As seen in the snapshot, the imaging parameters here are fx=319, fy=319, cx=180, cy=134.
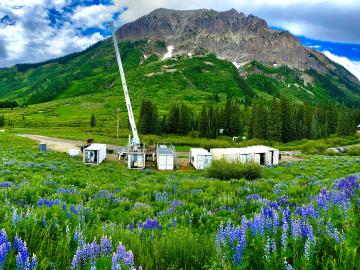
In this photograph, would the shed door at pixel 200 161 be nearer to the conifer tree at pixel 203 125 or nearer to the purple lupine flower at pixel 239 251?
the purple lupine flower at pixel 239 251

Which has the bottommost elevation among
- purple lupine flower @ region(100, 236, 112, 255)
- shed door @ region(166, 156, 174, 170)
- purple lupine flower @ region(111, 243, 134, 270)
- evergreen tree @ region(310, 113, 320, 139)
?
shed door @ region(166, 156, 174, 170)

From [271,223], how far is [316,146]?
3836 inches

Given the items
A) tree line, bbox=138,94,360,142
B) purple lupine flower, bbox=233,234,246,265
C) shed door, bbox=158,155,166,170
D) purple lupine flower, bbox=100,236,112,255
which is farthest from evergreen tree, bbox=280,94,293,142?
purple lupine flower, bbox=100,236,112,255

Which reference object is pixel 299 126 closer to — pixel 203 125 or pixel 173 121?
pixel 203 125

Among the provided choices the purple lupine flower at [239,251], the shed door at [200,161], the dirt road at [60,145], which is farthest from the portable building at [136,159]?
the purple lupine flower at [239,251]

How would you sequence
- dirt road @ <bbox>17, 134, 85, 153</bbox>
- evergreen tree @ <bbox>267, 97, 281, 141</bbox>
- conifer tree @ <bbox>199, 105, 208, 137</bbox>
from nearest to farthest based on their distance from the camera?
dirt road @ <bbox>17, 134, 85, 153</bbox>, evergreen tree @ <bbox>267, 97, 281, 141</bbox>, conifer tree @ <bbox>199, 105, 208, 137</bbox>

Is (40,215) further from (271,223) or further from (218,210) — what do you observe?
(218,210)

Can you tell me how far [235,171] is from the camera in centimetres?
3544

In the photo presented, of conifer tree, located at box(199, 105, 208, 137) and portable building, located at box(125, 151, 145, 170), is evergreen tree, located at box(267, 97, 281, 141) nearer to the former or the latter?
conifer tree, located at box(199, 105, 208, 137)

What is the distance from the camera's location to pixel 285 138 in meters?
110

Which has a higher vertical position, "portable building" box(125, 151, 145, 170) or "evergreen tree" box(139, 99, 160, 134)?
"evergreen tree" box(139, 99, 160, 134)

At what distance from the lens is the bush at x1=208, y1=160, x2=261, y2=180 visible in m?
35.2

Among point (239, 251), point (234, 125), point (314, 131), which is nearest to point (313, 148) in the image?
point (314, 131)

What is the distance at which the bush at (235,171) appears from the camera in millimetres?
35219
